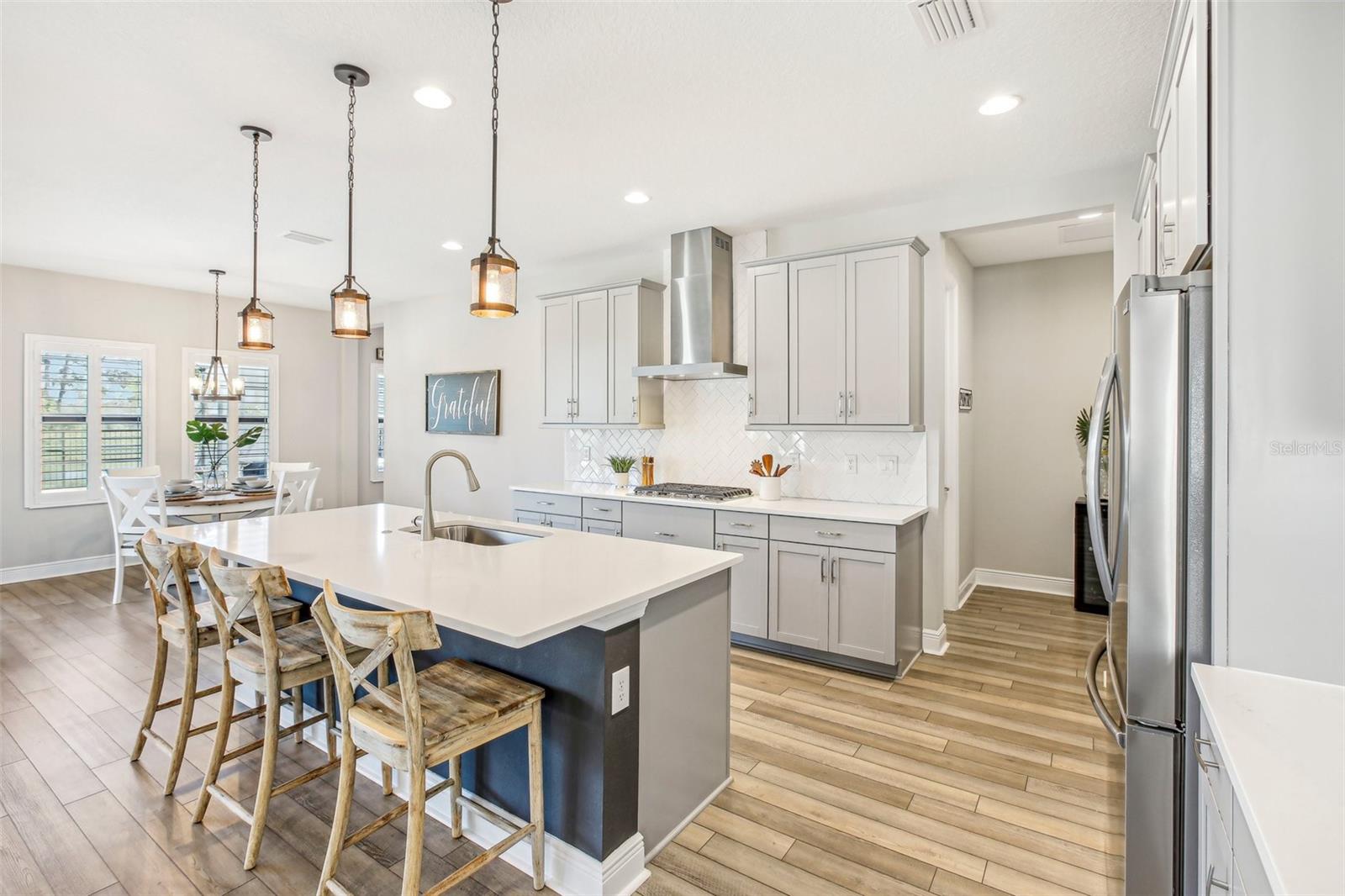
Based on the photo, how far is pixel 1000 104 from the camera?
2.80 m

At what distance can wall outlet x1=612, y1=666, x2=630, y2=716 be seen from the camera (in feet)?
6.39

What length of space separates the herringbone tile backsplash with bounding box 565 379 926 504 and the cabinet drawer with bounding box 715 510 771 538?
0.63 m

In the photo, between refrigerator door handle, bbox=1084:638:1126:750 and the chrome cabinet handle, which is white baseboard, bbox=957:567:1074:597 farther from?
the chrome cabinet handle

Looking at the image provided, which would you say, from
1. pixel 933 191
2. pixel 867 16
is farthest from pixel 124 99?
pixel 933 191

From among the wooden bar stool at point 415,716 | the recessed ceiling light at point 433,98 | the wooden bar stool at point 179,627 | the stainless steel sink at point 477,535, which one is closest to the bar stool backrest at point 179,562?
the wooden bar stool at point 179,627

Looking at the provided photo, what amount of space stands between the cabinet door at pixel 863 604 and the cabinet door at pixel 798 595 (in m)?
0.06

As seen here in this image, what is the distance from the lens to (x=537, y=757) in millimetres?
1939

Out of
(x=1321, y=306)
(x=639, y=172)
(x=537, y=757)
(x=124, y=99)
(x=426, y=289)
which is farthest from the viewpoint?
(x=426, y=289)

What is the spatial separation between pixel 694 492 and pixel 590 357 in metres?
1.43

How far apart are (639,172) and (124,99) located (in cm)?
227

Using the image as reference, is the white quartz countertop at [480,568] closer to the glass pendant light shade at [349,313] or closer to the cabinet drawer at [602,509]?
the glass pendant light shade at [349,313]

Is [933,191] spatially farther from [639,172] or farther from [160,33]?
[160,33]

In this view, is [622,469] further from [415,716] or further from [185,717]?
[415,716]

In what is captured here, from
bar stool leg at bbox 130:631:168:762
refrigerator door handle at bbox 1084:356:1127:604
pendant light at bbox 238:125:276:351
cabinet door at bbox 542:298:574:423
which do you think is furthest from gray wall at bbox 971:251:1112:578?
bar stool leg at bbox 130:631:168:762
